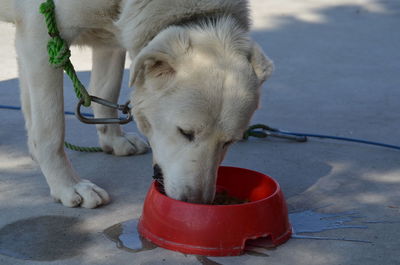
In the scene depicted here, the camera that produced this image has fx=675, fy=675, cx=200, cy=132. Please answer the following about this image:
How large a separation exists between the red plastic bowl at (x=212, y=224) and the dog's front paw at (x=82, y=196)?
0.41m

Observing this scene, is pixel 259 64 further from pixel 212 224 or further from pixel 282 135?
pixel 282 135

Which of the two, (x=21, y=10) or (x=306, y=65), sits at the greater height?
(x=21, y=10)

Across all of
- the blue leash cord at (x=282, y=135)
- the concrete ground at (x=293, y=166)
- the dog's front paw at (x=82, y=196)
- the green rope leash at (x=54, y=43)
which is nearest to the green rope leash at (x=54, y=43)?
the green rope leash at (x=54, y=43)

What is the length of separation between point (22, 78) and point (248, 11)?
4.11 feet

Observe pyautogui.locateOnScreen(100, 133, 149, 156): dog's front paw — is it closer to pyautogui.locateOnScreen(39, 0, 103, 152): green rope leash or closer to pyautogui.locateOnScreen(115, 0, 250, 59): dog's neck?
pyautogui.locateOnScreen(39, 0, 103, 152): green rope leash

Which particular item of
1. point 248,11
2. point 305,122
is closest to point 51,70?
point 248,11

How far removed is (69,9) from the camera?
3018 millimetres

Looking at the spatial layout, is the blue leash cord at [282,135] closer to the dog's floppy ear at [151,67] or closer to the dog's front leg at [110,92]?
the dog's front leg at [110,92]

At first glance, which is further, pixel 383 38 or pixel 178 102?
pixel 383 38

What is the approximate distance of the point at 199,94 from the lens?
8.69ft

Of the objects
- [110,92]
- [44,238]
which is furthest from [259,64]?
[110,92]

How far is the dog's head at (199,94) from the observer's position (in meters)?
2.66

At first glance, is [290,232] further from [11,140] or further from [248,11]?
[11,140]

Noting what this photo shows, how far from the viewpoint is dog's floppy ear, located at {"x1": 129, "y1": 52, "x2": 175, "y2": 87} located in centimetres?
270
